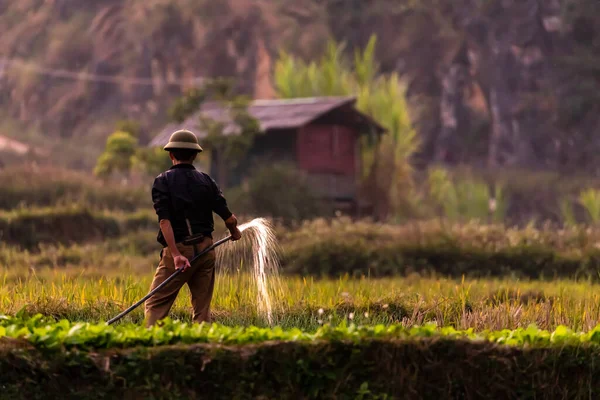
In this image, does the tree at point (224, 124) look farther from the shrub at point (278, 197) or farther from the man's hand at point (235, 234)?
the man's hand at point (235, 234)

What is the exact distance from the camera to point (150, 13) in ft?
202

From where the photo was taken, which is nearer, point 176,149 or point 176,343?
point 176,343

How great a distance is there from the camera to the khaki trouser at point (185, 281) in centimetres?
966

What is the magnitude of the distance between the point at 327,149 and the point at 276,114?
6.37ft

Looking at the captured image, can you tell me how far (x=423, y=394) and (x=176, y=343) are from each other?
5.46 ft

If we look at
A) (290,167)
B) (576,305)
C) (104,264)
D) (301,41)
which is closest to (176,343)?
(576,305)

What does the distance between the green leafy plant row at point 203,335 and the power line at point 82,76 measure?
51769 mm

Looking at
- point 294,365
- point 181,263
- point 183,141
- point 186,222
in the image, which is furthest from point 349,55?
point 294,365

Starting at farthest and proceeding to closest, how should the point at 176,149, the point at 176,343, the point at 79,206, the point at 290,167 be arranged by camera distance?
the point at 290,167 → the point at 79,206 → the point at 176,149 → the point at 176,343

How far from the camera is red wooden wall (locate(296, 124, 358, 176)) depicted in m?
36.1

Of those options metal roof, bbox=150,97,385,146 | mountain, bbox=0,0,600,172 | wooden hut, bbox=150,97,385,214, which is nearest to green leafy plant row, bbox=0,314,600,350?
metal roof, bbox=150,97,385,146

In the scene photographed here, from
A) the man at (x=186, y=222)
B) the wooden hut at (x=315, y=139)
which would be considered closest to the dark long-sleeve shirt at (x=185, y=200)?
the man at (x=186, y=222)

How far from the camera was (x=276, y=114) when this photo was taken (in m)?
36.4

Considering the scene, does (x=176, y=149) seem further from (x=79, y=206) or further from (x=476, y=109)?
(x=476, y=109)
